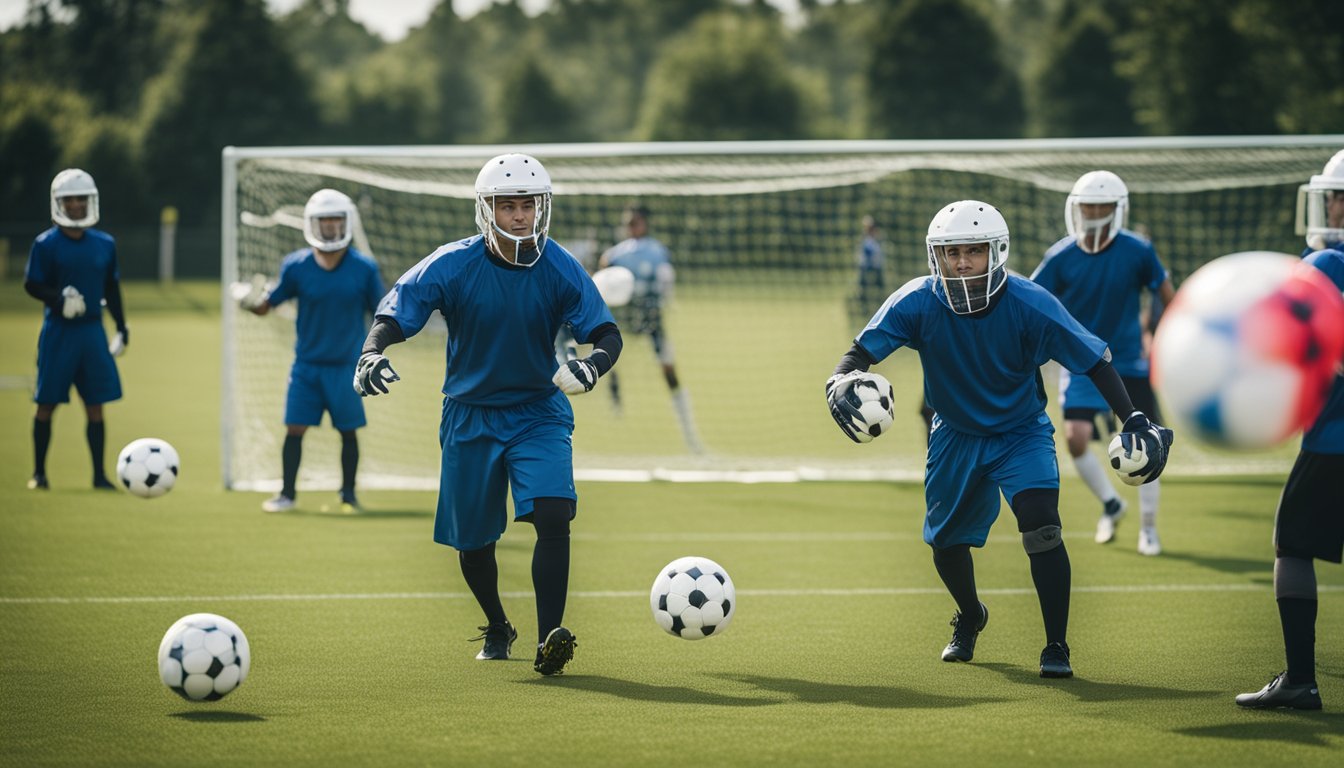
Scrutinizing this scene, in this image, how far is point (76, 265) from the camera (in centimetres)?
1284

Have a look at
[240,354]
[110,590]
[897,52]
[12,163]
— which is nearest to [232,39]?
[12,163]

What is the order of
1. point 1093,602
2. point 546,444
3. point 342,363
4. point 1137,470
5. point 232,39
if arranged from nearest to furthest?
point 1137,470, point 546,444, point 1093,602, point 342,363, point 232,39

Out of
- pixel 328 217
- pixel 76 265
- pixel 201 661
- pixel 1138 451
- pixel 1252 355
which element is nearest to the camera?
pixel 1252 355

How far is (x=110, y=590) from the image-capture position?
30.7ft

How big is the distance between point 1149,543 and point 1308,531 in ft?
14.5

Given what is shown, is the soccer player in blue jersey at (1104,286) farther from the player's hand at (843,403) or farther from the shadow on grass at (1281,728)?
the shadow on grass at (1281,728)

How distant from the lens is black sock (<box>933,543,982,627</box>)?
7.36m

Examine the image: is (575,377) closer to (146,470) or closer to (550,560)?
(550,560)

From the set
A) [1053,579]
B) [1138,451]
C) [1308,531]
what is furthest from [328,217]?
[1308,531]

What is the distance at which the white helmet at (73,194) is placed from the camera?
12.7 metres

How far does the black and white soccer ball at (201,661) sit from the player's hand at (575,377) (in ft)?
5.52

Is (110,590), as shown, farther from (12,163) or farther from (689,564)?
(12,163)

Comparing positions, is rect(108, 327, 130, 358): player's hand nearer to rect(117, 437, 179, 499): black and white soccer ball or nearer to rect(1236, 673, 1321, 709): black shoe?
rect(117, 437, 179, 499): black and white soccer ball

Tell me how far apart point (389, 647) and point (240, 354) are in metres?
7.67
